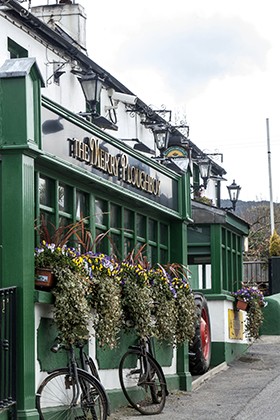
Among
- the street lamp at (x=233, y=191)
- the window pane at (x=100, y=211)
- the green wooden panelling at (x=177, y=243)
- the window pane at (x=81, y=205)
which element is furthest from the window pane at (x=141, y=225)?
the street lamp at (x=233, y=191)

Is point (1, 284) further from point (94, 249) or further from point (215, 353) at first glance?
point (215, 353)

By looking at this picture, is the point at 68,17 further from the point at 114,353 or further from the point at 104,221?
the point at 114,353

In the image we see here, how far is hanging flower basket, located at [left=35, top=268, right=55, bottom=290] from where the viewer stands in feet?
35.6

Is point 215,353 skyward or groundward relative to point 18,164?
groundward

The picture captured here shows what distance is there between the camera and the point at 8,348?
10.2 m

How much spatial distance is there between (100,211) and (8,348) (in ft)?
12.6

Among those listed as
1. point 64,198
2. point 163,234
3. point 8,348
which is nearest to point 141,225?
point 163,234

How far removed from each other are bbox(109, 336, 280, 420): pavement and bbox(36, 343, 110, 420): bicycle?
125cm

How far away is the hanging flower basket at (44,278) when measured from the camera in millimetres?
10836

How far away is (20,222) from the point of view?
10.5 metres

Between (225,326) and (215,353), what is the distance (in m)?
0.54

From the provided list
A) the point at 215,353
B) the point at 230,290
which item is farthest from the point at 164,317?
the point at 230,290

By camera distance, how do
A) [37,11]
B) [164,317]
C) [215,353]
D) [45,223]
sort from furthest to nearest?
[37,11], [215,353], [164,317], [45,223]

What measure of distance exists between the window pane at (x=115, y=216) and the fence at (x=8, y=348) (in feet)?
13.1
